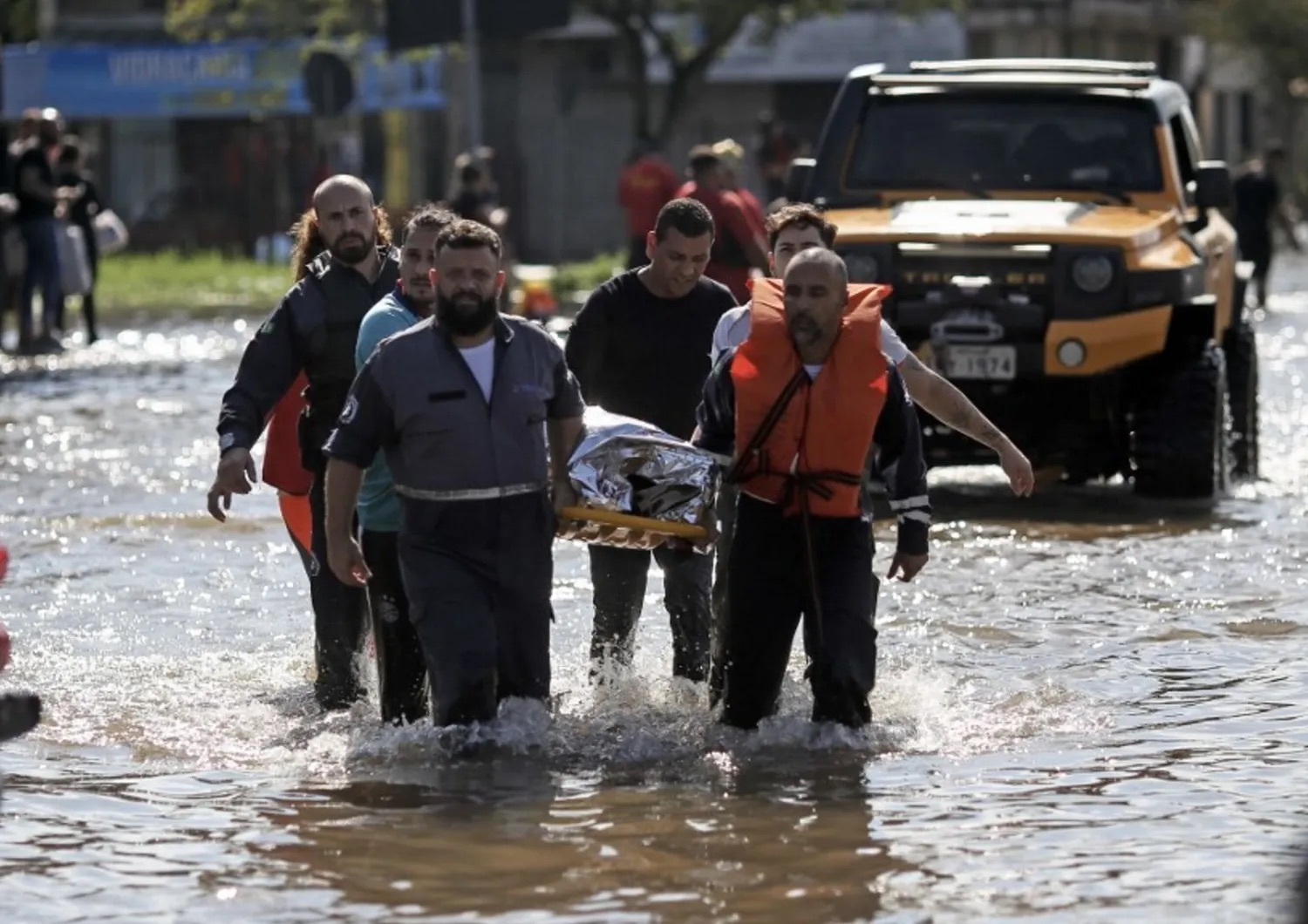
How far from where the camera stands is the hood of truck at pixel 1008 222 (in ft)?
46.0

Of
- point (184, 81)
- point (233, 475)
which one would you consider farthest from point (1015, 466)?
point (184, 81)

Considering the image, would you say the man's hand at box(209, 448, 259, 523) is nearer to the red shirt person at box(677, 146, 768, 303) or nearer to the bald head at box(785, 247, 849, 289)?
the bald head at box(785, 247, 849, 289)

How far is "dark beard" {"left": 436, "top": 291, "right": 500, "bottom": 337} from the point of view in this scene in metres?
8.12

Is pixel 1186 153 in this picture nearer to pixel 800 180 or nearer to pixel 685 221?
pixel 800 180

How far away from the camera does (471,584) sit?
8250 mm

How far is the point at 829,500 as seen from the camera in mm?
8359

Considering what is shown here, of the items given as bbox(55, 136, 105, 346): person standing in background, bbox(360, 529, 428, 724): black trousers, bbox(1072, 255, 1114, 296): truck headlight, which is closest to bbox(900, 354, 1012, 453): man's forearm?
bbox(360, 529, 428, 724): black trousers

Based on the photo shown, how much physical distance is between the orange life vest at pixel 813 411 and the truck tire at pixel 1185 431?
621cm

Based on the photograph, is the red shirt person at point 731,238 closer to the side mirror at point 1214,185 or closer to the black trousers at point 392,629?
the side mirror at point 1214,185

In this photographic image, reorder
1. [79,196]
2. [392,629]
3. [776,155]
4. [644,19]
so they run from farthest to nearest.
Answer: [644,19], [776,155], [79,196], [392,629]

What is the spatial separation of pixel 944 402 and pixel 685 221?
1.04 metres

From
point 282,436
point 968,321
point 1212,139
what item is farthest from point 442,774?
point 1212,139

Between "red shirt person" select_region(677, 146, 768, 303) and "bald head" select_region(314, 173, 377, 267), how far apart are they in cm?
818

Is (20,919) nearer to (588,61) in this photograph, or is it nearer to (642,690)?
(642,690)
